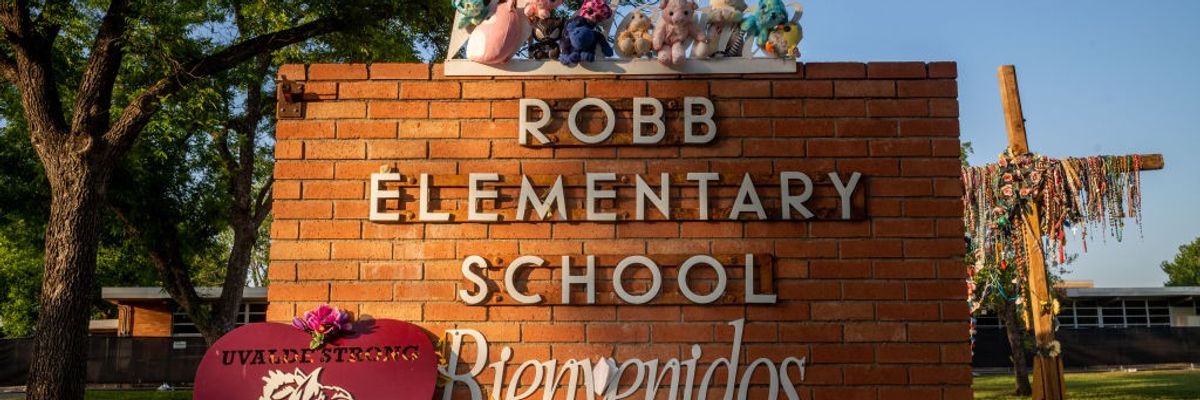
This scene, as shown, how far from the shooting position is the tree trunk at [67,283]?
34.6 ft

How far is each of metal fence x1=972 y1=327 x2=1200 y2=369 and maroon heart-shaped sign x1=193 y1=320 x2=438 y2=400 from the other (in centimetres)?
2678

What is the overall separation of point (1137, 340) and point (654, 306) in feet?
93.9

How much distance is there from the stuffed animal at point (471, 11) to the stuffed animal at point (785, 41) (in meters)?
1.30

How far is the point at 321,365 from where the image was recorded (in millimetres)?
4281

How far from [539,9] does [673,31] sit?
0.62m

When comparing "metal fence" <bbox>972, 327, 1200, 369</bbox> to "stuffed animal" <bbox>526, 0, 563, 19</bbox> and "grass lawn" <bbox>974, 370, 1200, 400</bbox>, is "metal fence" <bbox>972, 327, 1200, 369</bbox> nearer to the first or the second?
"grass lawn" <bbox>974, 370, 1200, 400</bbox>

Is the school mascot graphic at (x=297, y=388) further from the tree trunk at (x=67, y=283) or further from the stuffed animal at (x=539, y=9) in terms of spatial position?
the tree trunk at (x=67, y=283)

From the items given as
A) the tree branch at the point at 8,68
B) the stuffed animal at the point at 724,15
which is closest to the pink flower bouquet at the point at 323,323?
the stuffed animal at the point at 724,15

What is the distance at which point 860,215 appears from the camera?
172 inches

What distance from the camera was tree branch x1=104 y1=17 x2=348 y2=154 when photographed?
11109 mm


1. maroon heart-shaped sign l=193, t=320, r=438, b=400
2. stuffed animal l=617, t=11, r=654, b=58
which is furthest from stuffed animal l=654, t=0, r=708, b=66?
maroon heart-shaped sign l=193, t=320, r=438, b=400

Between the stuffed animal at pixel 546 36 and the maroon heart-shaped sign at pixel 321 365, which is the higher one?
the stuffed animal at pixel 546 36

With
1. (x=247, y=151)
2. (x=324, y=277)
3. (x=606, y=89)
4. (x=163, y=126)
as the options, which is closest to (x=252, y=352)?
(x=324, y=277)

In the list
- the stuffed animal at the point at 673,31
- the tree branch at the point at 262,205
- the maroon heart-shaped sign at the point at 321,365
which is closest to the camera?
the maroon heart-shaped sign at the point at 321,365
